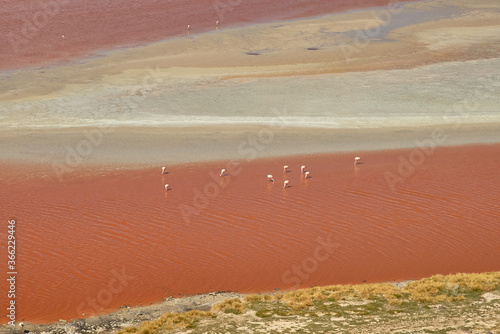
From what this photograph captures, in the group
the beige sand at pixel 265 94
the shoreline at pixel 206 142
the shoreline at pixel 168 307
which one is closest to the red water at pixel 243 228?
the shoreline at pixel 168 307

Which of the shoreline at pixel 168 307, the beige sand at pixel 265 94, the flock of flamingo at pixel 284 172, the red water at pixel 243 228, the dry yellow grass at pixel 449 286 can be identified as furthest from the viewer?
the beige sand at pixel 265 94

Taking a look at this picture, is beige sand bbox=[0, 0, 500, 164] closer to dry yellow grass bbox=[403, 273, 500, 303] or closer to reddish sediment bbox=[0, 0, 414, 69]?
reddish sediment bbox=[0, 0, 414, 69]

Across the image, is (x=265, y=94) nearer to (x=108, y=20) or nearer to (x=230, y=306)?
(x=230, y=306)

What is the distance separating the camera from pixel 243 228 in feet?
95.3

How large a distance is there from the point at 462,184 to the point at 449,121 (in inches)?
346

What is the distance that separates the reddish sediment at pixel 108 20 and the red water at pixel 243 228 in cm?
2397

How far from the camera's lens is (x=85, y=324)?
21.4 meters

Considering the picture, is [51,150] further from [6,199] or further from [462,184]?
[462,184]

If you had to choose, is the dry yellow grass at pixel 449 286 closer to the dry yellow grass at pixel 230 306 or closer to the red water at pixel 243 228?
the red water at pixel 243 228

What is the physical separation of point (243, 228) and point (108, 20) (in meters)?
43.0

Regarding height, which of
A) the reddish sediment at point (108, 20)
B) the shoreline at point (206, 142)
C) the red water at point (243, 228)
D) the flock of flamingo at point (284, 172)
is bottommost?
the red water at point (243, 228)

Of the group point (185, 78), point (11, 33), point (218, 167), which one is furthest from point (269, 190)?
point (11, 33)

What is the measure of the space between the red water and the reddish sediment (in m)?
A: 24.0

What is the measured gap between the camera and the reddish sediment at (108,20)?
57875mm
